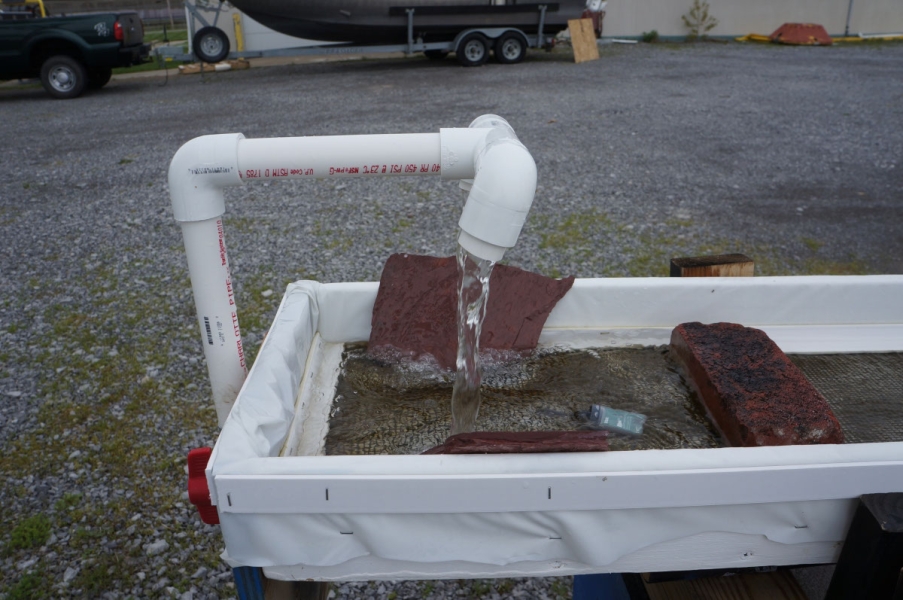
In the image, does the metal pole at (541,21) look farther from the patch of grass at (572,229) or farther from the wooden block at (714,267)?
the wooden block at (714,267)

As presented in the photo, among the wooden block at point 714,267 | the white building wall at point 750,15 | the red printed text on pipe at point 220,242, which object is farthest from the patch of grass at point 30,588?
the white building wall at point 750,15

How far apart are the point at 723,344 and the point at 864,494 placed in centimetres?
65

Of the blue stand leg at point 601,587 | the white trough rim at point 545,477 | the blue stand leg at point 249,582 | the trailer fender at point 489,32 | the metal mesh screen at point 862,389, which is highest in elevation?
the trailer fender at point 489,32

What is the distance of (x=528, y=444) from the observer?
4.31ft

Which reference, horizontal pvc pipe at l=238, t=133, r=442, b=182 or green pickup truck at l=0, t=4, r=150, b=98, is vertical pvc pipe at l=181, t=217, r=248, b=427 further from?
green pickup truck at l=0, t=4, r=150, b=98

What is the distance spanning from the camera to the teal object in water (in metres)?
1.74

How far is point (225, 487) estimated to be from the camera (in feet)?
4.12

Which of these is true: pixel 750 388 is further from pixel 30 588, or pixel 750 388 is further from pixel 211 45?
pixel 211 45

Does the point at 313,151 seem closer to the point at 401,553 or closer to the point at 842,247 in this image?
the point at 401,553

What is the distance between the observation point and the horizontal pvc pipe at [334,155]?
1438 millimetres

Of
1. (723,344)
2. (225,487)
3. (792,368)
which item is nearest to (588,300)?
(723,344)

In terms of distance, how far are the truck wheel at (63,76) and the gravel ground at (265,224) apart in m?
0.31

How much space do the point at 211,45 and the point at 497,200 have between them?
13.0 metres

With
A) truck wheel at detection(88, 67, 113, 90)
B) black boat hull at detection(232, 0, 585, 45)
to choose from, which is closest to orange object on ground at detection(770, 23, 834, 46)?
black boat hull at detection(232, 0, 585, 45)
